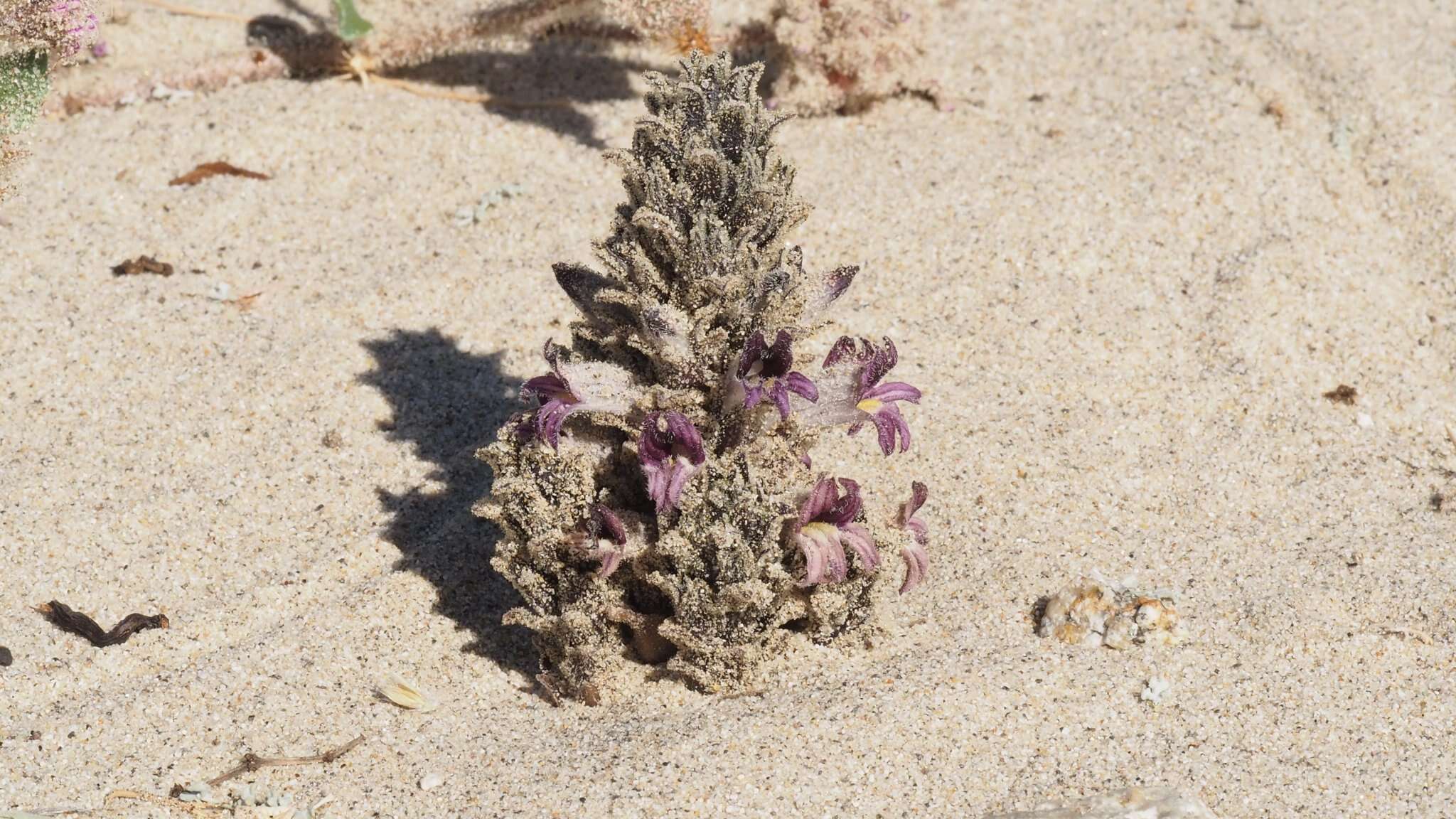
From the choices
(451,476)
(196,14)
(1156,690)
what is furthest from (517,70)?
(1156,690)

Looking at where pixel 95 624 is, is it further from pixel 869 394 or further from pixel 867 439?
pixel 867 439

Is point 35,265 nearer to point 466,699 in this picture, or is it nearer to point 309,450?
point 309,450

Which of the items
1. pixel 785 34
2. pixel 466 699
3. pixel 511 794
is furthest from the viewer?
pixel 785 34

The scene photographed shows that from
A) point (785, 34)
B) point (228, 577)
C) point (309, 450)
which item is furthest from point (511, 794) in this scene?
point (785, 34)

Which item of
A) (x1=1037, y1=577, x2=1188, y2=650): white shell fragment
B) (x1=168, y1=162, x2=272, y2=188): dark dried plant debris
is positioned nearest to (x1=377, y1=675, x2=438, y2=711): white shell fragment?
(x1=1037, y1=577, x2=1188, y2=650): white shell fragment

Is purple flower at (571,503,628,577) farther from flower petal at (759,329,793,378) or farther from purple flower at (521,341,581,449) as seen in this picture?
flower petal at (759,329,793,378)

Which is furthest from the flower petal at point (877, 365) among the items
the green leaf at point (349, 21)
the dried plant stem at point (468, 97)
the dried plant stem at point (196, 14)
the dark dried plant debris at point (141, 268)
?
the dried plant stem at point (196, 14)

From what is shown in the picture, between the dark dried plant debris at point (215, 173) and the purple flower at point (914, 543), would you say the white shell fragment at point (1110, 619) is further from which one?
the dark dried plant debris at point (215, 173)

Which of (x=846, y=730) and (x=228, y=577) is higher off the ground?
(x=846, y=730)
